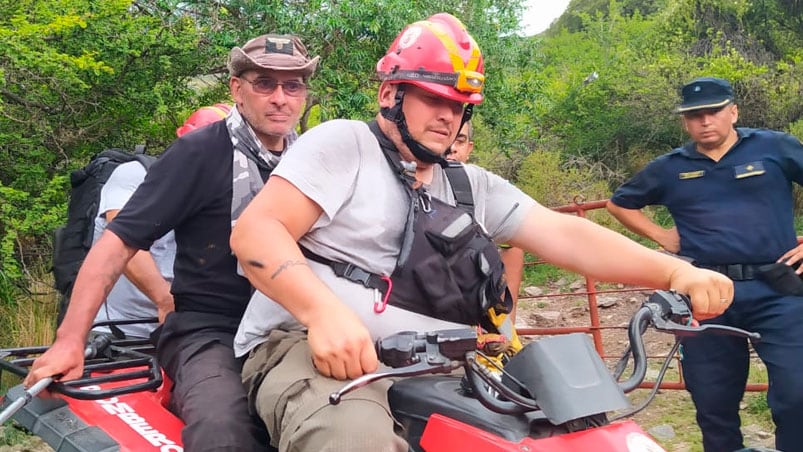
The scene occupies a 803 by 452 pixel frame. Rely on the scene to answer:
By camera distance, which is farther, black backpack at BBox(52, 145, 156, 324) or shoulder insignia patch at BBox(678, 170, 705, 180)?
A: shoulder insignia patch at BBox(678, 170, 705, 180)

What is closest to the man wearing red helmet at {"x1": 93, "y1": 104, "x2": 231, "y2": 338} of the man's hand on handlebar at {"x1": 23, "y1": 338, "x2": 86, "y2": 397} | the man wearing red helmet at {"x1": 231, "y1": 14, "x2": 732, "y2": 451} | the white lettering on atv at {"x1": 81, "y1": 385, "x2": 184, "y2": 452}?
the man's hand on handlebar at {"x1": 23, "y1": 338, "x2": 86, "y2": 397}

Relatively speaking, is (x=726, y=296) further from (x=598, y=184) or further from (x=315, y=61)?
(x=598, y=184)

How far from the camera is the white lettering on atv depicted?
2494 mm

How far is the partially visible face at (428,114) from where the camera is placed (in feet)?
8.01

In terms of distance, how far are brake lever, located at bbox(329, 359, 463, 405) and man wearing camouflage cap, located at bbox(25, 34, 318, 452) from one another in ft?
2.76

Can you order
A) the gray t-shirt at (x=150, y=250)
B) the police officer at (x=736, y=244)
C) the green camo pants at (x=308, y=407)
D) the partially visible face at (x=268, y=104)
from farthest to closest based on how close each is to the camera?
the police officer at (x=736, y=244) < the gray t-shirt at (x=150, y=250) < the partially visible face at (x=268, y=104) < the green camo pants at (x=308, y=407)

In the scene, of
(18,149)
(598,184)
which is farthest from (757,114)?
→ (18,149)

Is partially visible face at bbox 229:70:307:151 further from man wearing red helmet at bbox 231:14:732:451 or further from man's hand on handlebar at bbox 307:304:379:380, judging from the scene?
man's hand on handlebar at bbox 307:304:379:380

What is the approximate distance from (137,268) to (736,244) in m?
3.24

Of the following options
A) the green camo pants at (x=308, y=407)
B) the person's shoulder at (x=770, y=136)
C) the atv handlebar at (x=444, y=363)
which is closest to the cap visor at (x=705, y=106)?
the person's shoulder at (x=770, y=136)

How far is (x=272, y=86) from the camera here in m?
3.57

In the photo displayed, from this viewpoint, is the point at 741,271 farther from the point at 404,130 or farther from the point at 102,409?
the point at 102,409

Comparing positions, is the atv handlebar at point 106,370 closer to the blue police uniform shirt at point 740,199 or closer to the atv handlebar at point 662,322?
the atv handlebar at point 662,322

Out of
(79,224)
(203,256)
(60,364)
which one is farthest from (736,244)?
(79,224)
